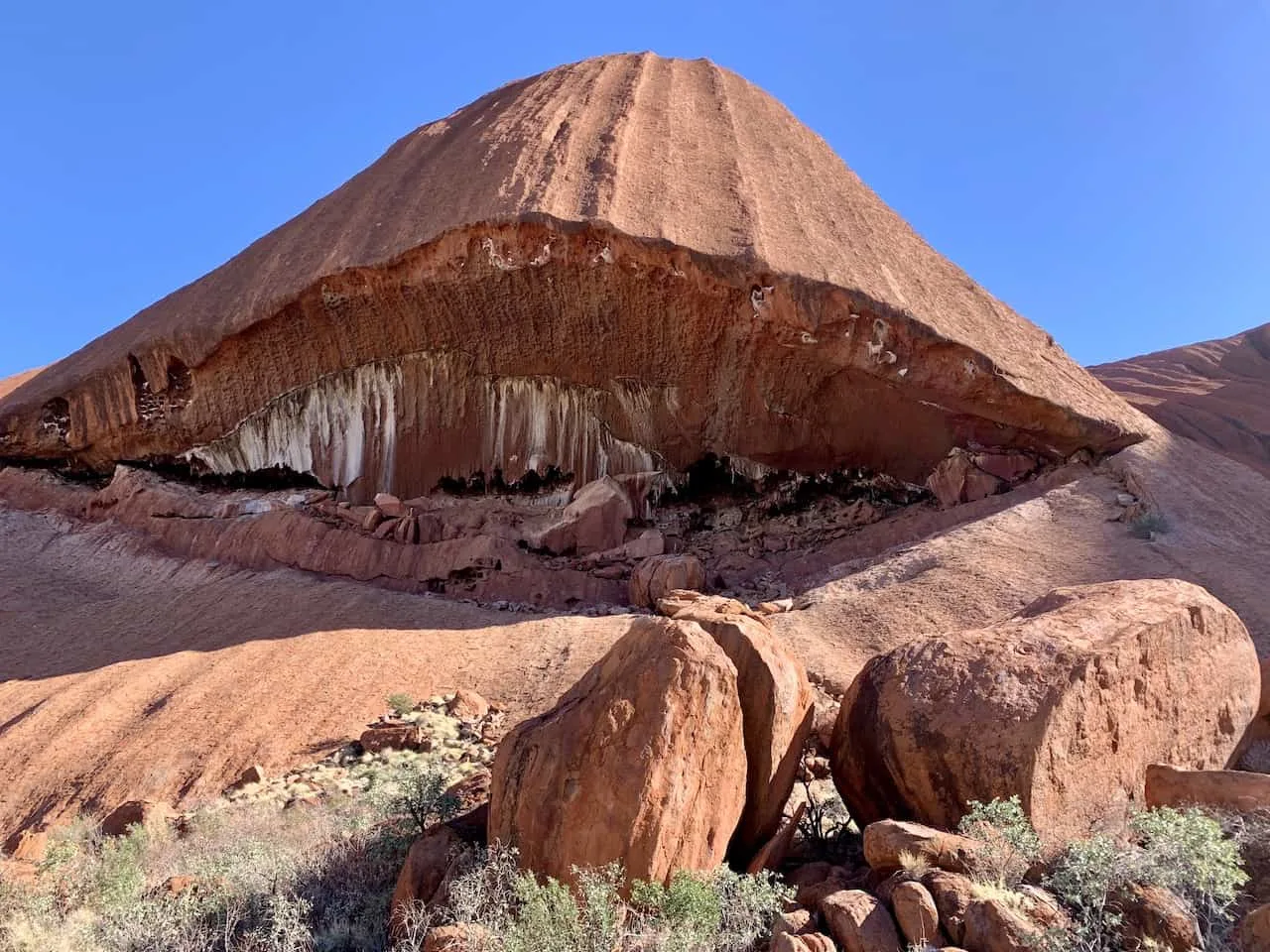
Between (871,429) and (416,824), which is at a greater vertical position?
(871,429)

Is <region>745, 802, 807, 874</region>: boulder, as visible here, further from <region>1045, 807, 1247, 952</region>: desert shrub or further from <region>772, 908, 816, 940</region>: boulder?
<region>1045, 807, 1247, 952</region>: desert shrub

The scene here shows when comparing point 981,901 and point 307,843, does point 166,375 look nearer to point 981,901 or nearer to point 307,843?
point 307,843

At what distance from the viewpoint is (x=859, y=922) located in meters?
3.71

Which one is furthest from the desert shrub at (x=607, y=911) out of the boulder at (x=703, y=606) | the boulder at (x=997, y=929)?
the boulder at (x=703, y=606)

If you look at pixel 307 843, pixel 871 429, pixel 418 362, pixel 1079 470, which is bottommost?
pixel 307 843

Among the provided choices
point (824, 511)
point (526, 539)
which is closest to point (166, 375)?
point (526, 539)

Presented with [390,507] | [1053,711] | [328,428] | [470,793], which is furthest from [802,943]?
[328,428]

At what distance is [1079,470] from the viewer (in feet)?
42.3

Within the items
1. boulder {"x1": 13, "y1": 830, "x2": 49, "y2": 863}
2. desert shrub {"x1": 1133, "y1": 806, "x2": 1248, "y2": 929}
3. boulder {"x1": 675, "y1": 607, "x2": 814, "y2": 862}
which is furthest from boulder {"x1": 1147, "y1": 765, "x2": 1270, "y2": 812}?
boulder {"x1": 13, "y1": 830, "x2": 49, "y2": 863}

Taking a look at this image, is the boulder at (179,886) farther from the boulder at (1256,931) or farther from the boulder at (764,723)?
the boulder at (1256,931)

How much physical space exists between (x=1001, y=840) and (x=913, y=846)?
17.2 inches

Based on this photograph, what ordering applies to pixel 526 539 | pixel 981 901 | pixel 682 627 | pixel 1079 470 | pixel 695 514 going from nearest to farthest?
pixel 981 901 < pixel 682 627 < pixel 1079 470 < pixel 526 539 < pixel 695 514

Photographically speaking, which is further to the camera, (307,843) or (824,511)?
(824,511)

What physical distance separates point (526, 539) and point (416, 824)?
8375 mm
